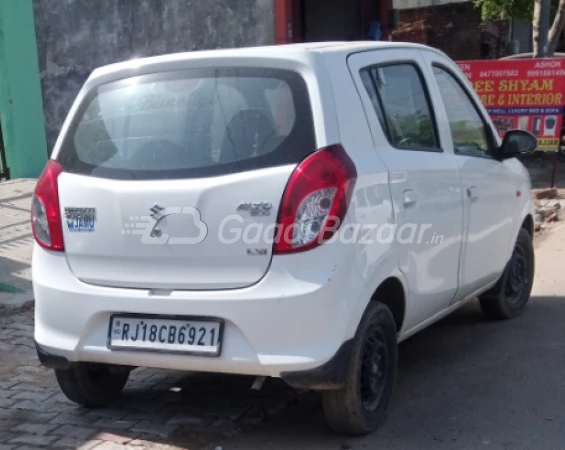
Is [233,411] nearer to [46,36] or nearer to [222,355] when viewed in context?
[222,355]

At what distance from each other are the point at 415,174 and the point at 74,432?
2.12 metres

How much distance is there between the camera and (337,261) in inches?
141

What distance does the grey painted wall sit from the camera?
1119cm

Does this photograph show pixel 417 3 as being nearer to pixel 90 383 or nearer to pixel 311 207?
pixel 90 383

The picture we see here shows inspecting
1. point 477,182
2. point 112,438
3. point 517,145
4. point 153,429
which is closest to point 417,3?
point 517,145

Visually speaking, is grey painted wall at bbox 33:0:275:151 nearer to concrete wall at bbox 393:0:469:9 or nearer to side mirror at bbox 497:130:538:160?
side mirror at bbox 497:130:538:160

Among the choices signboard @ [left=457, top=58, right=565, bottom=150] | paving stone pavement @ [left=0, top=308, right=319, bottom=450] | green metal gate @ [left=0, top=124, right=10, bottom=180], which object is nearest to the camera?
paving stone pavement @ [left=0, top=308, right=319, bottom=450]

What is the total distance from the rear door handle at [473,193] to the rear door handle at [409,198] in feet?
2.35

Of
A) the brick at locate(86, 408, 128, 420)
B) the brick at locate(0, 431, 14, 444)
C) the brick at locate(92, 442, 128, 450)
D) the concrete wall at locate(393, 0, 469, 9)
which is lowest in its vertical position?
the brick at locate(86, 408, 128, 420)

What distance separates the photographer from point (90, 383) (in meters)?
4.36

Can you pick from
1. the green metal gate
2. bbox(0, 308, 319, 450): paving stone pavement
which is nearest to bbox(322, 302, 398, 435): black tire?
bbox(0, 308, 319, 450): paving stone pavement

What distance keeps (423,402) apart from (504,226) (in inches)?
57.9

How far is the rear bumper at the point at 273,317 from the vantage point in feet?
11.6

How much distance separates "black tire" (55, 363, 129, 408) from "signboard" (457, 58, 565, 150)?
7.01 metres
